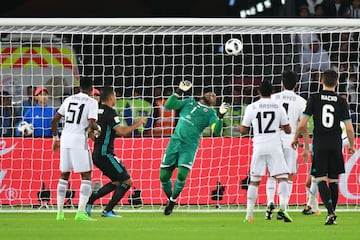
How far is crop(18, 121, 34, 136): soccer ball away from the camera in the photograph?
19.1m

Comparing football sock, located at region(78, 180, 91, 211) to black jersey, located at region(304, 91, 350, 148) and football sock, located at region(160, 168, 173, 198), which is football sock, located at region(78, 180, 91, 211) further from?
black jersey, located at region(304, 91, 350, 148)

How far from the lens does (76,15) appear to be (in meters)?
26.7

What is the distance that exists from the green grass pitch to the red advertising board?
2023 mm

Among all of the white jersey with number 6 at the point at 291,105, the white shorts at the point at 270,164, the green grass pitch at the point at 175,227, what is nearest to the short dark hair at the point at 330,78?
the white shorts at the point at 270,164

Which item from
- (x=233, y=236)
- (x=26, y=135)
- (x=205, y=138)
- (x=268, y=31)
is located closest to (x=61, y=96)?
(x=26, y=135)

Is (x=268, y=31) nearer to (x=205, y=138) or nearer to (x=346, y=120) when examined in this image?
(x=205, y=138)

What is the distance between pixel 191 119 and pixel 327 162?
147 inches

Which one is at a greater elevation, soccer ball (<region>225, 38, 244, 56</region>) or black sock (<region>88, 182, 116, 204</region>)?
soccer ball (<region>225, 38, 244, 56</region>)

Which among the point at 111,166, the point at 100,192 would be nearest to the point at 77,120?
the point at 111,166

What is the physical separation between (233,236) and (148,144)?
709 centimetres

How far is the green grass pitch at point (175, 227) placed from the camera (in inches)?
505

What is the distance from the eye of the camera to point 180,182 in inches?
695

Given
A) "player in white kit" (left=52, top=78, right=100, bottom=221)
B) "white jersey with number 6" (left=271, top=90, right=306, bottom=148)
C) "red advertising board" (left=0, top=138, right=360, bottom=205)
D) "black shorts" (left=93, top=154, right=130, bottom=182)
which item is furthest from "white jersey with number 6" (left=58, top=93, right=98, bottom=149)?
"red advertising board" (left=0, top=138, right=360, bottom=205)

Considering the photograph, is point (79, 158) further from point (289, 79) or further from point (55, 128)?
point (289, 79)
